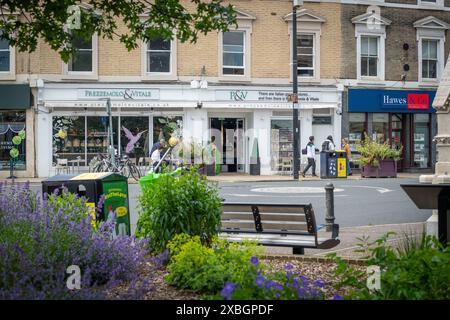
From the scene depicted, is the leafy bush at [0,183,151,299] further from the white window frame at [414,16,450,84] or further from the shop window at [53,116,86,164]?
the white window frame at [414,16,450,84]

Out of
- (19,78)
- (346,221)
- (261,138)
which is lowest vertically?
(346,221)

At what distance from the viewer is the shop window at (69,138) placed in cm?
2673

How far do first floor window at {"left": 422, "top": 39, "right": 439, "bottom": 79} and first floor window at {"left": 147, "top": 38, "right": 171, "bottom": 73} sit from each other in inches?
510

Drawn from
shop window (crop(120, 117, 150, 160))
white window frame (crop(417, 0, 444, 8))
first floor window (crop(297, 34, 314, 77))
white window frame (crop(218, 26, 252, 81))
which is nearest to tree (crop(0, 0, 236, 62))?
shop window (crop(120, 117, 150, 160))

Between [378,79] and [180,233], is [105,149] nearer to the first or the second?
[378,79]

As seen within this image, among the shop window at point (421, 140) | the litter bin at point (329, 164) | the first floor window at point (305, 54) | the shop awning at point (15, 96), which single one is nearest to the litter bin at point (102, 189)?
the litter bin at point (329, 164)

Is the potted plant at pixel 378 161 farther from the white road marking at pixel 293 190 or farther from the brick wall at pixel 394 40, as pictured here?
the white road marking at pixel 293 190

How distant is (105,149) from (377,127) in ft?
43.7

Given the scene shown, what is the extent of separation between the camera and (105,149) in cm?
2753

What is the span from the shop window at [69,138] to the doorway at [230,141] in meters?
6.00

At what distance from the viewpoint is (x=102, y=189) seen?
23.7ft

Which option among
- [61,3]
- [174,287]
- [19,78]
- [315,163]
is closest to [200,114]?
[315,163]

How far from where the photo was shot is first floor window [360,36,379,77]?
29.6m

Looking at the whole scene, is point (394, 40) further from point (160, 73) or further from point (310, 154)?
point (160, 73)
